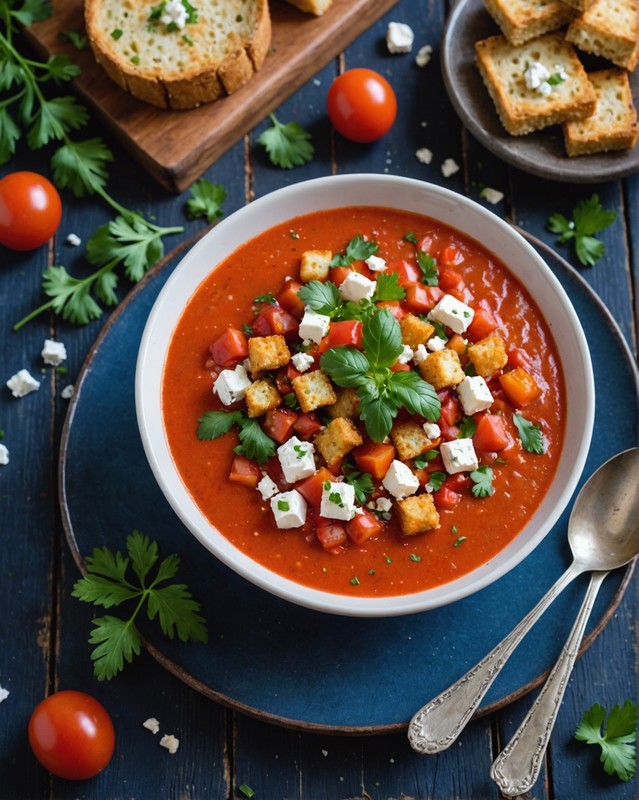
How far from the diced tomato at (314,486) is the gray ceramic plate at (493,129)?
1.87m

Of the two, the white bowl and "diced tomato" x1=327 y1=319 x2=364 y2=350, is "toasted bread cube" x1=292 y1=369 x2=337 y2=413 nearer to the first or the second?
"diced tomato" x1=327 y1=319 x2=364 y2=350

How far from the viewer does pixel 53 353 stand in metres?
4.55

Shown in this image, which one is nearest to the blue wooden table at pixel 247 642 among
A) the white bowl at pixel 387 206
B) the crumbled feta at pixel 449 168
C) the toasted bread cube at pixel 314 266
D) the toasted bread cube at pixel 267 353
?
the crumbled feta at pixel 449 168

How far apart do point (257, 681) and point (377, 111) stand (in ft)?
8.72

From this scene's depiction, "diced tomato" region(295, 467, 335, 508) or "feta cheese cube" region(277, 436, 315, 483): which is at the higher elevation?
"feta cheese cube" region(277, 436, 315, 483)

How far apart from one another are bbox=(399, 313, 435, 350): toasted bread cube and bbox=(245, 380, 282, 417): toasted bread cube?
567 millimetres

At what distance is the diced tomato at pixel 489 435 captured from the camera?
384 cm

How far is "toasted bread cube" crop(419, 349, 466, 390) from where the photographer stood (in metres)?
3.82

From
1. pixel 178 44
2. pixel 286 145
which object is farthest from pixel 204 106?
pixel 286 145

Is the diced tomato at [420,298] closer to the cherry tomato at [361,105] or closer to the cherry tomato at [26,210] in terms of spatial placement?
the cherry tomato at [361,105]

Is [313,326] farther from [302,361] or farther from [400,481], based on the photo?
[400,481]

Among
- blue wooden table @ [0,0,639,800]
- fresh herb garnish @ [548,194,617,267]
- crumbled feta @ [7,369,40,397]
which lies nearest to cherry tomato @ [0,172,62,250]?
blue wooden table @ [0,0,639,800]

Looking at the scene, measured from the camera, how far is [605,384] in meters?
4.36

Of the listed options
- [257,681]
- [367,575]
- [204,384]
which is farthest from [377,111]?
[257,681]
